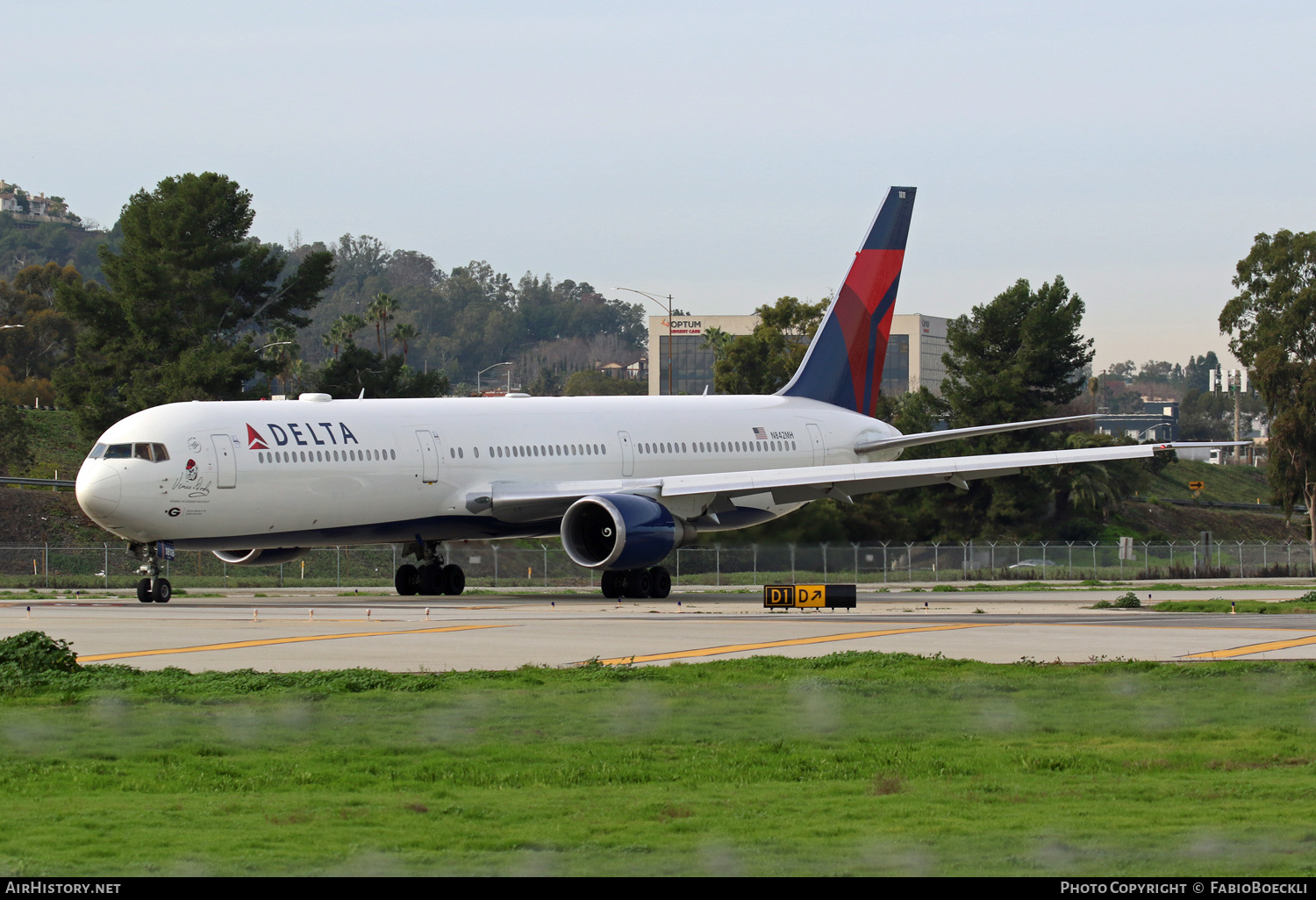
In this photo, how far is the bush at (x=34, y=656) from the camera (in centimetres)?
1886

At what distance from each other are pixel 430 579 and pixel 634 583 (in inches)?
203

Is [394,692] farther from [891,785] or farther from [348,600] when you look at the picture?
[348,600]

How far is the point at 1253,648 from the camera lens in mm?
22188

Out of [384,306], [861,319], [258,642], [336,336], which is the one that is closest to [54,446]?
[336,336]

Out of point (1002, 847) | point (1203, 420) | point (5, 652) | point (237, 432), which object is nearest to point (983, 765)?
point (1002, 847)

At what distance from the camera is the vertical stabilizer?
1810 inches

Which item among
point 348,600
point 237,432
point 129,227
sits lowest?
point 348,600

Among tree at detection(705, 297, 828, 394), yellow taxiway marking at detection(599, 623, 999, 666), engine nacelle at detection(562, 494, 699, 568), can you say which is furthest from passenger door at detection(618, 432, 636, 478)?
tree at detection(705, 297, 828, 394)

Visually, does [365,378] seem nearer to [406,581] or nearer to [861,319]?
[861,319]

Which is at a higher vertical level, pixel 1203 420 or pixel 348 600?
pixel 1203 420

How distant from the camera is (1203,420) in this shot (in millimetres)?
187250

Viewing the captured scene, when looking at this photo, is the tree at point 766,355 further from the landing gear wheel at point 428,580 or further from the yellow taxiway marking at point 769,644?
the yellow taxiway marking at point 769,644
